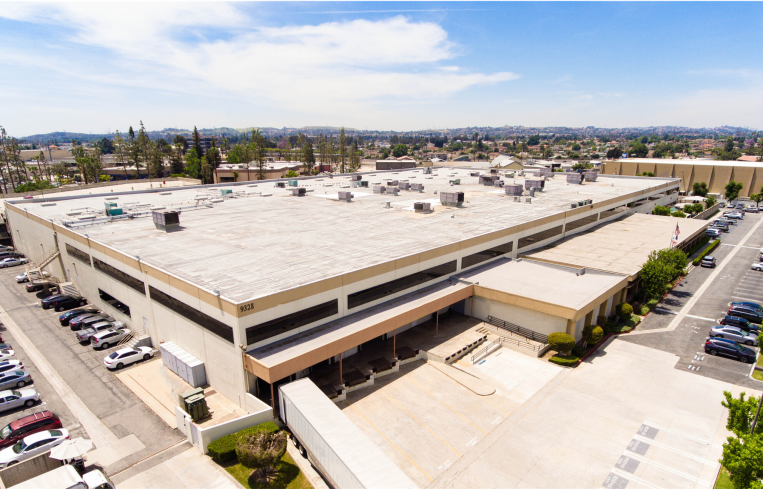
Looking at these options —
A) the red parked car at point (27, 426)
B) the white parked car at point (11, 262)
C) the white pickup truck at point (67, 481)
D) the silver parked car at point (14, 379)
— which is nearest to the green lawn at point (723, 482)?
the white pickup truck at point (67, 481)

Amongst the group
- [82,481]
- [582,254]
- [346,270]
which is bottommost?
[82,481]

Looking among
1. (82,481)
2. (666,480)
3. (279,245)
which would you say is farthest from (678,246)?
(82,481)

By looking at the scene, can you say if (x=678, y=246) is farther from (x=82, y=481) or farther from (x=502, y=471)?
(x=82, y=481)

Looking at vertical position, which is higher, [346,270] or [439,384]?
[346,270]

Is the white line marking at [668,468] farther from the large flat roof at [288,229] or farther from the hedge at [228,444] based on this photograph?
the hedge at [228,444]

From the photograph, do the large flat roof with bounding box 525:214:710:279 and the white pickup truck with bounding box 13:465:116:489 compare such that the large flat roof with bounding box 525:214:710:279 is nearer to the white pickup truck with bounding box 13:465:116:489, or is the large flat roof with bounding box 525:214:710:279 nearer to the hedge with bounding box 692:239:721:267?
the hedge with bounding box 692:239:721:267

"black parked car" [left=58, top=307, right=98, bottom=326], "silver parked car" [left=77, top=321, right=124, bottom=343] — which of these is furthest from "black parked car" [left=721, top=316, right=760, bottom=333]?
"black parked car" [left=58, top=307, right=98, bottom=326]

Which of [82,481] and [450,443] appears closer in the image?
[82,481]
